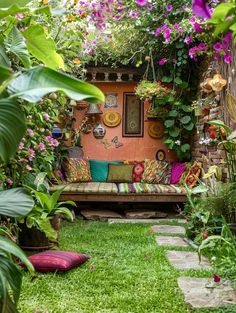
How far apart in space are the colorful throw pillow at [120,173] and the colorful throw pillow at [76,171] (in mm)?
362

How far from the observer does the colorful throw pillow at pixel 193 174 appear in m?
5.98

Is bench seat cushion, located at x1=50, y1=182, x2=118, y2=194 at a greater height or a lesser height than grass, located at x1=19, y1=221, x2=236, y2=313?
greater

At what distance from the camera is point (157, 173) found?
661 centimetres

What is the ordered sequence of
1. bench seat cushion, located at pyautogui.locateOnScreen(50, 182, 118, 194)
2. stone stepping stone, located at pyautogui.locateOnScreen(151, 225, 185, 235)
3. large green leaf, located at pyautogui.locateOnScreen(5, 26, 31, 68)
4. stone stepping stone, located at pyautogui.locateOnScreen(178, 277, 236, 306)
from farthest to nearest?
bench seat cushion, located at pyautogui.locateOnScreen(50, 182, 118, 194), stone stepping stone, located at pyautogui.locateOnScreen(151, 225, 185, 235), stone stepping stone, located at pyautogui.locateOnScreen(178, 277, 236, 306), large green leaf, located at pyautogui.locateOnScreen(5, 26, 31, 68)

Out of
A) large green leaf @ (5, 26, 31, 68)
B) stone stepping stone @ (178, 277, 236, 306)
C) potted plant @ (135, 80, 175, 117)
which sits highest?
potted plant @ (135, 80, 175, 117)

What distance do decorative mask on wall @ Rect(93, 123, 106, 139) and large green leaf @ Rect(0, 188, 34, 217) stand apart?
588 centimetres

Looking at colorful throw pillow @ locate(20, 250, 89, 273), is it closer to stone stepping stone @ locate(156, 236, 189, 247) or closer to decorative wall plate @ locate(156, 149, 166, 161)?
stone stepping stone @ locate(156, 236, 189, 247)

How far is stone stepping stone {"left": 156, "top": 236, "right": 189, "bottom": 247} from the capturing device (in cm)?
410

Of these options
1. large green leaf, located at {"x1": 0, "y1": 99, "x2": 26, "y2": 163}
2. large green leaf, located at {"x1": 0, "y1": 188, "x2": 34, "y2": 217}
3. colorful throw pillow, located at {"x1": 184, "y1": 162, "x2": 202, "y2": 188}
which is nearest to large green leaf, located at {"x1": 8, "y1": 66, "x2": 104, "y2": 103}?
large green leaf, located at {"x1": 0, "y1": 99, "x2": 26, "y2": 163}

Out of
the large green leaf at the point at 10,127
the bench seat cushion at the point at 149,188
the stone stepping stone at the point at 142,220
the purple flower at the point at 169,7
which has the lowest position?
the stone stepping stone at the point at 142,220

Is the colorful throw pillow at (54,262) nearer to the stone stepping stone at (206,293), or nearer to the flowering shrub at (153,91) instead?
the stone stepping stone at (206,293)

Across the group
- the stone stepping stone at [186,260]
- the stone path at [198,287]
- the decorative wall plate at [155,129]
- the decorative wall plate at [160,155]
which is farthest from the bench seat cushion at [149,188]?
the stone stepping stone at [186,260]

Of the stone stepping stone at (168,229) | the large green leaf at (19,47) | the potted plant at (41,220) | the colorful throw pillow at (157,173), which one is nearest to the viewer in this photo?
the large green leaf at (19,47)

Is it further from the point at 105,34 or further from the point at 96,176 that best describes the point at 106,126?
the point at 105,34
